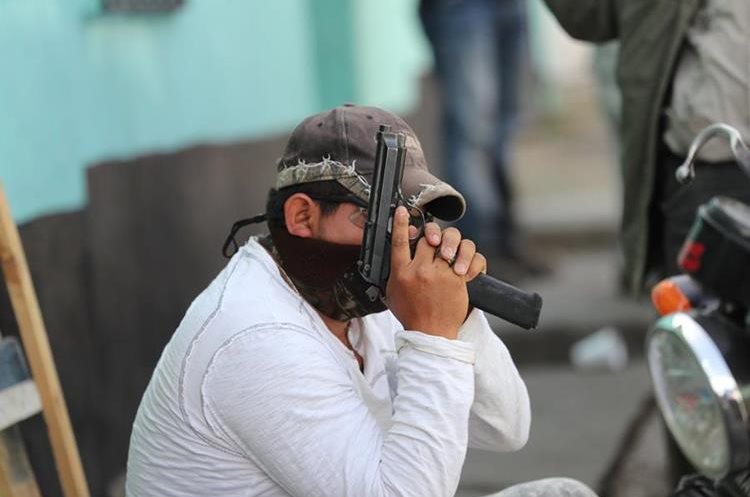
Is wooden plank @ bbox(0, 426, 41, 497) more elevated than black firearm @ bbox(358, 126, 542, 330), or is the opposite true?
black firearm @ bbox(358, 126, 542, 330)

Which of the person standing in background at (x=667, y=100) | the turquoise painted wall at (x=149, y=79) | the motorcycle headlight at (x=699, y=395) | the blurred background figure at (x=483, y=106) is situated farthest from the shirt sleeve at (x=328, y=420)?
the blurred background figure at (x=483, y=106)

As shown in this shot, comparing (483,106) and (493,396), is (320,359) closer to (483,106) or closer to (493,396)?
(493,396)

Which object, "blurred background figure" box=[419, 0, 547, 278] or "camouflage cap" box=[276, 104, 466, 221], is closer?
"camouflage cap" box=[276, 104, 466, 221]

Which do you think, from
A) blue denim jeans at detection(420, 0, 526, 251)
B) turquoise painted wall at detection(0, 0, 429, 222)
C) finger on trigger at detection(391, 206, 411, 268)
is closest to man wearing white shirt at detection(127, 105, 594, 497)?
finger on trigger at detection(391, 206, 411, 268)

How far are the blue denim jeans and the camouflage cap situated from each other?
4.00m

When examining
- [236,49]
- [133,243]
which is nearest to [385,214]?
[133,243]

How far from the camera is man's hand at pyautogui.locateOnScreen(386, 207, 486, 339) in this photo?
2025 millimetres

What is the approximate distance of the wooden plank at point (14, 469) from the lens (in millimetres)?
2531

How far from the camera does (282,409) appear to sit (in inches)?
78.5

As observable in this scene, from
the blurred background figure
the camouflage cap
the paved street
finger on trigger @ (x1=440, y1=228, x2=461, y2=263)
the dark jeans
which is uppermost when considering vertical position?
the camouflage cap

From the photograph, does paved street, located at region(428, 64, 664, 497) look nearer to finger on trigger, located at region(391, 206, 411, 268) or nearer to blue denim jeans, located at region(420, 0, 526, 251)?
blue denim jeans, located at region(420, 0, 526, 251)

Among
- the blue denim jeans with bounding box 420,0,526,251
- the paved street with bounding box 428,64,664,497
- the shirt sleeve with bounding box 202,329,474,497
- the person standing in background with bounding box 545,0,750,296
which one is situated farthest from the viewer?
the blue denim jeans with bounding box 420,0,526,251

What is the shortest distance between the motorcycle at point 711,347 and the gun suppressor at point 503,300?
0.54 m

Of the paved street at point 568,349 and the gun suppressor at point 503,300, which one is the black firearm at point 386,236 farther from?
the paved street at point 568,349
